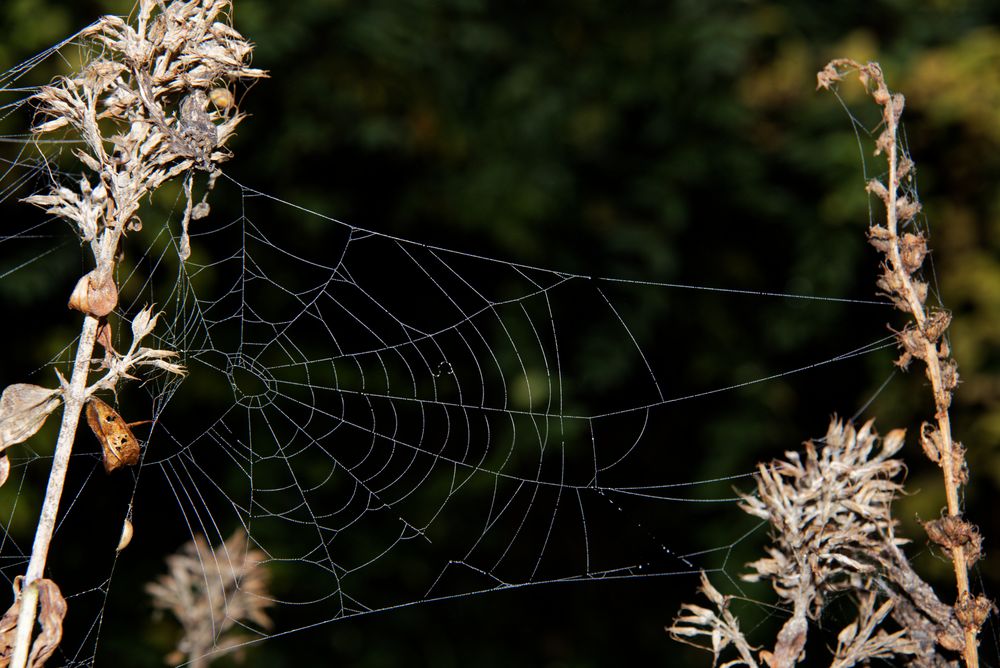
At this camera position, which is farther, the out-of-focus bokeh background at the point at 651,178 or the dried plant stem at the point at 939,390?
the out-of-focus bokeh background at the point at 651,178

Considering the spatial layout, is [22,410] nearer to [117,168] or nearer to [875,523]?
[117,168]

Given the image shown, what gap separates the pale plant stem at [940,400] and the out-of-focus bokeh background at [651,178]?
3408 millimetres

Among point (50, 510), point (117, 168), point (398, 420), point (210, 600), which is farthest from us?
point (398, 420)

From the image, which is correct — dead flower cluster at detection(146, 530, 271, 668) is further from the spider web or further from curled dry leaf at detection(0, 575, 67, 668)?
the spider web

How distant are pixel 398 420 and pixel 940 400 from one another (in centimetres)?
370

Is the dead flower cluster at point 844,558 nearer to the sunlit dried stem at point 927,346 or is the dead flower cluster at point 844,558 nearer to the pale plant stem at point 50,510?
the sunlit dried stem at point 927,346

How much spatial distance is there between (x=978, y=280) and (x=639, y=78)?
196 centimetres

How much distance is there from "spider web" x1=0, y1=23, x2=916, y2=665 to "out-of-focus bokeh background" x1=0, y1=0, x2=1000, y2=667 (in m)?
0.09

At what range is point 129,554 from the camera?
4.24 metres

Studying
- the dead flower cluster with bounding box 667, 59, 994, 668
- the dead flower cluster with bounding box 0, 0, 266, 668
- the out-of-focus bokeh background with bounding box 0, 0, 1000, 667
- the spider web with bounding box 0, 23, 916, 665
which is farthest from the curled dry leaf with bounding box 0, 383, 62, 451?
the out-of-focus bokeh background with bounding box 0, 0, 1000, 667

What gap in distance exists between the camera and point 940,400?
79 cm

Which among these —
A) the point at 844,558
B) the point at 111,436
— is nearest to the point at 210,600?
the point at 111,436

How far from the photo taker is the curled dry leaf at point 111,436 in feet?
2.47

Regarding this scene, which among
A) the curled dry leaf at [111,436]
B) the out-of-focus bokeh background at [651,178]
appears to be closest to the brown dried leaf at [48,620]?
the curled dry leaf at [111,436]
